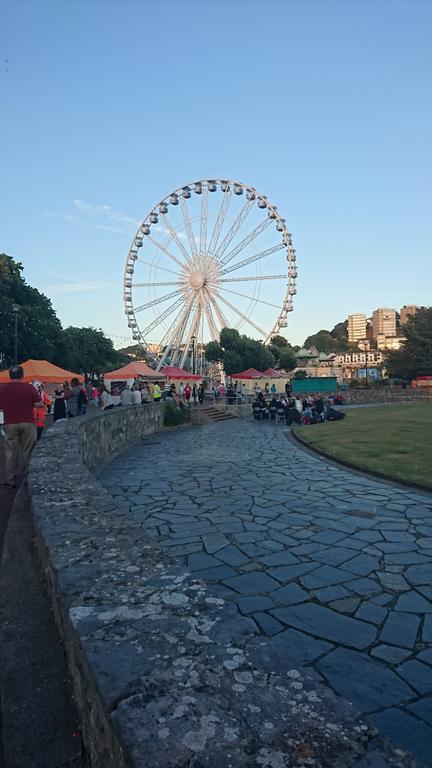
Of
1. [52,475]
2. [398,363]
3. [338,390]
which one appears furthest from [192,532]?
[398,363]

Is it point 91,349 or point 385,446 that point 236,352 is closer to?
point 91,349

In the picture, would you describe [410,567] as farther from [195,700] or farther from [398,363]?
[398,363]

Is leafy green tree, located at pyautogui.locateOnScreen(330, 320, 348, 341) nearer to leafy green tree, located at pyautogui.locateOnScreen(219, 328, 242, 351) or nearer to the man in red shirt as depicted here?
leafy green tree, located at pyautogui.locateOnScreen(219, 328, 242, 351)

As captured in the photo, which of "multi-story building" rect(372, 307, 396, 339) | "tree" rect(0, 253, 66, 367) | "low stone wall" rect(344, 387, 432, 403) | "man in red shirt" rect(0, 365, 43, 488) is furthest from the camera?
"multi-story building" rect(372, 307, 396, 339)

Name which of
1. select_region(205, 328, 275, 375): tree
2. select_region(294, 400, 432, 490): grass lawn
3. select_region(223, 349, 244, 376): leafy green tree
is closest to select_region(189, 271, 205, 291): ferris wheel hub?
select_region(205, 328, 275, 375): tree

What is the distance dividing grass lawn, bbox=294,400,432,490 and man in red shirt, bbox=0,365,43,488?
19.9ft

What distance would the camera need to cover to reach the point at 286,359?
55812 mm

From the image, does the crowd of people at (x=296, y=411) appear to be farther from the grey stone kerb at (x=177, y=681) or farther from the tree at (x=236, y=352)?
the tree at (x=236, y=352)

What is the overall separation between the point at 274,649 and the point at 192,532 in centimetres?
380

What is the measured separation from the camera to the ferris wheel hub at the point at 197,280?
1444 inches

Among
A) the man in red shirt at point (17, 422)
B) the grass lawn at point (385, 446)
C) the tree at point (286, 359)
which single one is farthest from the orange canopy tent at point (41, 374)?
the tree at point (286, 359)

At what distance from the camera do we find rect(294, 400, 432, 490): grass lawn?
8.43m

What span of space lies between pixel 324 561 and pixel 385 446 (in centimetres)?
772

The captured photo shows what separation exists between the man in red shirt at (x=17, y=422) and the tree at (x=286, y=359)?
50.6 m
